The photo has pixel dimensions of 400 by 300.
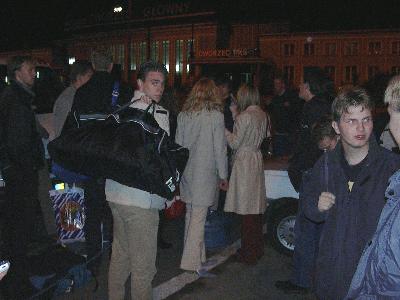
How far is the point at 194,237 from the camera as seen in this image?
19.7 ft

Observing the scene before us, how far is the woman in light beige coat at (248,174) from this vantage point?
6.33 meters

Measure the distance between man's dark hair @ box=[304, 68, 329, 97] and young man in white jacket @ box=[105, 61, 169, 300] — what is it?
2707mm

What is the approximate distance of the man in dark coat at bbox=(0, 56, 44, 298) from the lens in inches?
240

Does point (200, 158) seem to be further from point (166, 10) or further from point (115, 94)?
point (166, 10)

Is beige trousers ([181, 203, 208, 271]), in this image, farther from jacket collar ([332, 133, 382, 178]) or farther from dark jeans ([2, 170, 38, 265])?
jacket collar ([332, 133, 382, 178])

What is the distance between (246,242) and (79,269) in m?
2.00

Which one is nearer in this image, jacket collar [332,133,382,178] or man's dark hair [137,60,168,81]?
jacket collar [332,133,382,178]

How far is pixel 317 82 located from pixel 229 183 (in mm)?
1558

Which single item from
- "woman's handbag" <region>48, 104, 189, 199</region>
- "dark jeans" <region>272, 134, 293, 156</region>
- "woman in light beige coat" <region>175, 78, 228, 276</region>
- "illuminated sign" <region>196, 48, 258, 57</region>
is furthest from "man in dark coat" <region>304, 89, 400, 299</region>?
"illuminated sign" <region>196, 48, 258, 57</region>

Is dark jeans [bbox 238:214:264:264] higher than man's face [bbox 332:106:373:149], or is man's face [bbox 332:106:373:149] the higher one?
man's face [bbox 332:106:373:149]

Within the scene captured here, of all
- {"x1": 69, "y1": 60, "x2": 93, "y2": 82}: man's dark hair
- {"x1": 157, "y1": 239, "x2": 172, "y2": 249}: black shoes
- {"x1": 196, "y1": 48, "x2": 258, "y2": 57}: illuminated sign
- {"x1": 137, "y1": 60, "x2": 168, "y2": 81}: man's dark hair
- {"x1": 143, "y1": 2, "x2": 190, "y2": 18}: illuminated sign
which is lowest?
{"x1": 157, "y1": 239, "x2": 172, "y2": 249}: black shoes

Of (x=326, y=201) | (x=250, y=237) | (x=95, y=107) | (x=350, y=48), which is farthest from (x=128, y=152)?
(x=350, y=48)

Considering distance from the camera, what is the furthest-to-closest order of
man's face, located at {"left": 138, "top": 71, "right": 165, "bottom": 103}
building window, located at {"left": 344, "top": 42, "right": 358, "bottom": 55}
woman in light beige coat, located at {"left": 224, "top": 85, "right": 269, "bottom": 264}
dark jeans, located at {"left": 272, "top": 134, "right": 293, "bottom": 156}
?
building window, located at {"left": 344, "top": 42, "right": 358, "bottom": 55} → dark jeans, located at {"left": 272, "top": 134, "right": 293, "bottom": 156} → woman in light beige coat, located at {"left": 224, "top": 85, "right": 269, "bottom": 264} → man's face, located at {"left": 138, "top": 71, "right": 165, "bottom": 103}

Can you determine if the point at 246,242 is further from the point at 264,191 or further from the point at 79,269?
the point at 79,269
